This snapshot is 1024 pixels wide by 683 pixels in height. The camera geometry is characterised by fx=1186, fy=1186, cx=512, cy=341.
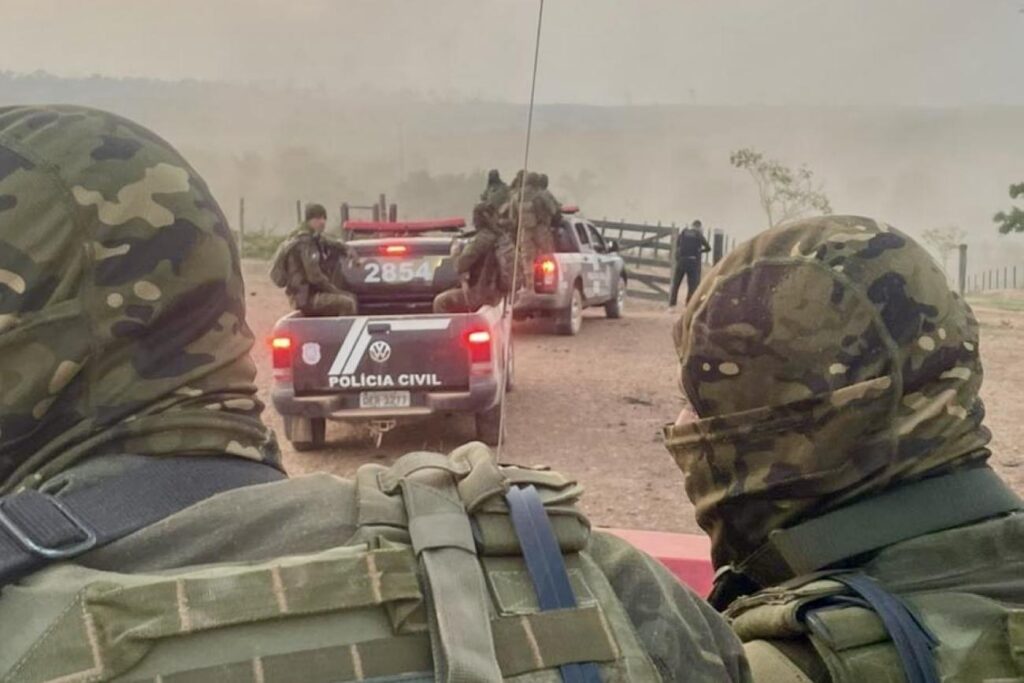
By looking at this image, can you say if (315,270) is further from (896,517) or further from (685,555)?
(896,517)

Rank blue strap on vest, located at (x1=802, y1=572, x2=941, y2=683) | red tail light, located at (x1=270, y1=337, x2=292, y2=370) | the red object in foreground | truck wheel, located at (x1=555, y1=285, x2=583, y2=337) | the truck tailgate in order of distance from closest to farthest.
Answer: blue strap on vest, located at (x1=802, y1=572, x2=941, y2=683) < the red object in foreground < the truck tailgate < red tail light, located at (x1=270, y1=337, x2=292, y2=370) < truck wheel, located at (x1=555, y1=285, x2=583, y2=337)

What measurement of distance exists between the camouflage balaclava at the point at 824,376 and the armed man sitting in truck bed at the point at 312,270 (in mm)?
6467

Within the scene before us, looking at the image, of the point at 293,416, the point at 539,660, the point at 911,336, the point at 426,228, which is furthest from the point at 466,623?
the point at 426,228

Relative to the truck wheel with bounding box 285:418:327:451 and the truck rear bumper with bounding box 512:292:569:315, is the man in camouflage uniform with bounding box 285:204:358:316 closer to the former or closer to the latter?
the truck wheel with bounding box 285:418:327:451

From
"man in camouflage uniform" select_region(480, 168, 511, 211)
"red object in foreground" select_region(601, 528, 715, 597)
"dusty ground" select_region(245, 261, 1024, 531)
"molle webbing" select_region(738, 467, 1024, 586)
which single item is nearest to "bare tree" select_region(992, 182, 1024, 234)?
"dusty ground" select_region(245, 261, 1024, 531)

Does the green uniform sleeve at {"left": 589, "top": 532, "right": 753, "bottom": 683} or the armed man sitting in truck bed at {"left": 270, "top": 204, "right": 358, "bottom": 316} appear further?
the armed man sitting in truck bed at {"left": 270, "top": 204, "right": 358, "bottom": 316}

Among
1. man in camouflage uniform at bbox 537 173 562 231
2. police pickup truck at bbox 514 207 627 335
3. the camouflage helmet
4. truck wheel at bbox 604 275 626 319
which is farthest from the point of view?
truck wheel at bbox 604 275 626 319

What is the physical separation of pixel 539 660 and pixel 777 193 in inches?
597

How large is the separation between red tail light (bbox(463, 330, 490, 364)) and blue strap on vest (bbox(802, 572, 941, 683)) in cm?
547

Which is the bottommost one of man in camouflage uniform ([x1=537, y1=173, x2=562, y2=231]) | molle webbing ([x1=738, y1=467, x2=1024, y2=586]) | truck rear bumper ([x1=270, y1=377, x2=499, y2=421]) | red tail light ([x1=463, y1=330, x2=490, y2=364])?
truck rear bumper ([x1=270, y1=377, x2=499, y2=421])

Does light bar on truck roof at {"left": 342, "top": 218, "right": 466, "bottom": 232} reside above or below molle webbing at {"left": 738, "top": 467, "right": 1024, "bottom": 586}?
below

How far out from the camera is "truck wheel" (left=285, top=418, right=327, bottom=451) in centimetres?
748

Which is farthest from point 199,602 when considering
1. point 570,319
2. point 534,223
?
point 570,319

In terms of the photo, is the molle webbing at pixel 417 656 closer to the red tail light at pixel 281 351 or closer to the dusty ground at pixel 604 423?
the dusty ground at pixel 604 423
